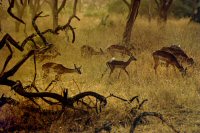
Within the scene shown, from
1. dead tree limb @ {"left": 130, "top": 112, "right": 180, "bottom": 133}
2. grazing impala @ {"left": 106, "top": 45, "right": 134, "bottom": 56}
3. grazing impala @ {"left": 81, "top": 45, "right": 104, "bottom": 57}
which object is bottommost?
dead tree limb @ {"left": 130, "top": 112, "right": 180, "bottom": 133}

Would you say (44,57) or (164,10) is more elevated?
(164,10)

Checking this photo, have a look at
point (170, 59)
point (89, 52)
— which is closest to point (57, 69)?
point (89, 52)

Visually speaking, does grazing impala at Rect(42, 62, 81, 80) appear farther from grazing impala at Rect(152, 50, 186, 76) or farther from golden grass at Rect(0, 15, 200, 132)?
grazing impala at Rect(152, 50, 186, 76)

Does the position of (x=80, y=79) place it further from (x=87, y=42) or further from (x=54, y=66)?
(x=87, y=42)

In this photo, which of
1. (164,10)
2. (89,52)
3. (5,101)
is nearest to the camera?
(5,101)

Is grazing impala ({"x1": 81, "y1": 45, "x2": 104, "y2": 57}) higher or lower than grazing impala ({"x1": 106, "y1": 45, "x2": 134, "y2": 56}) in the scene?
lower

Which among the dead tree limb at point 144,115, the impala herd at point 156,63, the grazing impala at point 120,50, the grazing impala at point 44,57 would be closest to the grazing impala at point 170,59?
the impala herd at point 156,63

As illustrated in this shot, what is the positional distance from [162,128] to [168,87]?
6.46ft

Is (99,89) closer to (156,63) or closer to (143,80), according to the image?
(143,80)

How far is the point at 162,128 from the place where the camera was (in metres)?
7.04

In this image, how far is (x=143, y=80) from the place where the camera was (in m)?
9.41

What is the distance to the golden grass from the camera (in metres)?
7.73

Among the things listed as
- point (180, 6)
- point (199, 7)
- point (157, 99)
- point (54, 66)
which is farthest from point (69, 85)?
point (180, 6)

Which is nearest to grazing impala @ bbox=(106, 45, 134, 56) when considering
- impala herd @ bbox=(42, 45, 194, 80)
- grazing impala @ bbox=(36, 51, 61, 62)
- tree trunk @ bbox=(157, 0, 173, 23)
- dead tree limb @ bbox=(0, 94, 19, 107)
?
impala herd @ bbox=(42, 45, 194, 80)
